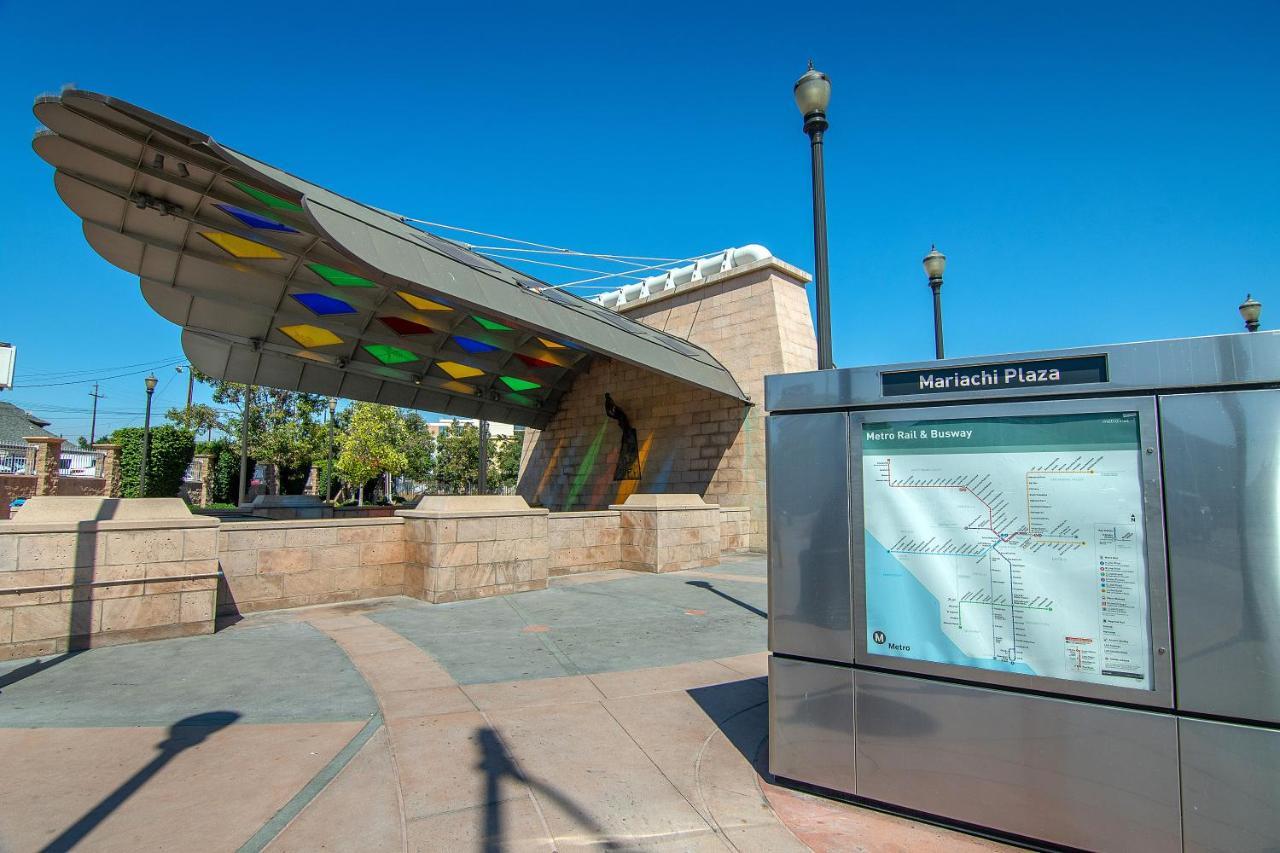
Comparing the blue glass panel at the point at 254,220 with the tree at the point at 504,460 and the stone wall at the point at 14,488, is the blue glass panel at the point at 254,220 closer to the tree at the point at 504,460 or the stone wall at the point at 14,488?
the stone wall at the point at 14,488

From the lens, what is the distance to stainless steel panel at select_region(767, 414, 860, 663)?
354 centimetres

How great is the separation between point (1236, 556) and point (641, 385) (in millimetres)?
20405

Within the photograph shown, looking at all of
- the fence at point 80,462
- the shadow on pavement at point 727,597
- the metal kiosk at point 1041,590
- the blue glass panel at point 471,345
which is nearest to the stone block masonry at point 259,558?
the shadow on pavement at point 727,597

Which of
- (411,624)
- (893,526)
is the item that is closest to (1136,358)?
(893,526)

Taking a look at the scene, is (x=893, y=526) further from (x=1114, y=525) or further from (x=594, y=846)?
(x=594, y=846)

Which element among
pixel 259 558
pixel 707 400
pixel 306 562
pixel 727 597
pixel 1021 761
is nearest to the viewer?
pixel 1021 761

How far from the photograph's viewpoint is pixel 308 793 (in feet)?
11.4

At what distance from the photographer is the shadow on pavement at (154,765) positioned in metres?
3.02

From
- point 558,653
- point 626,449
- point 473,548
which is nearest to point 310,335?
point 626,449

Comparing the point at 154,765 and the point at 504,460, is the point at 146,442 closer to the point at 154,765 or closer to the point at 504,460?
the point at 154,765

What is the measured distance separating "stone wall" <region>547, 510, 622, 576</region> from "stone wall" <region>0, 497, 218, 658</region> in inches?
227

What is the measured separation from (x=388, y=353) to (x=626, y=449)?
28.5 feet

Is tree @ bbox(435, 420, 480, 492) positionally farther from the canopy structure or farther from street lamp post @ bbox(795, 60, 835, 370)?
street lamp post @ bbox(795, 60, 835, 370)

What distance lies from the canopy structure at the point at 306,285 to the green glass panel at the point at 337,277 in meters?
0.07
